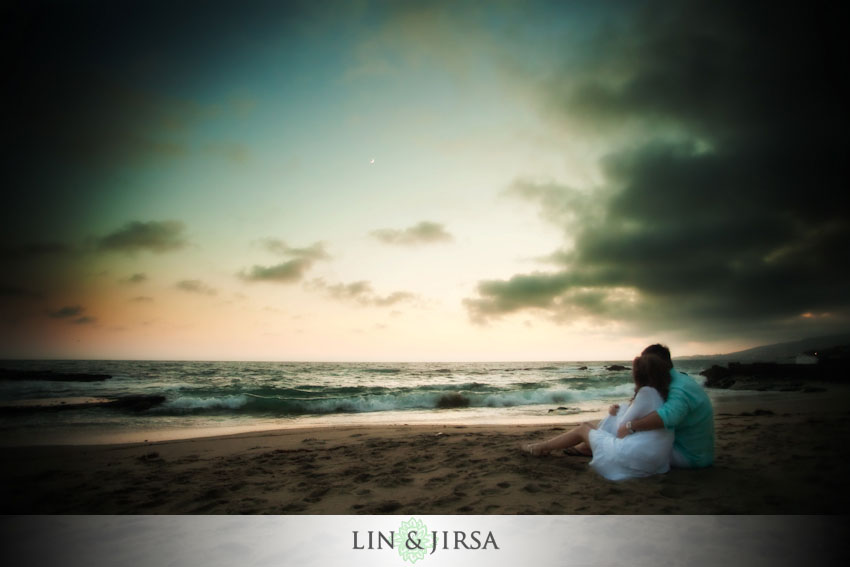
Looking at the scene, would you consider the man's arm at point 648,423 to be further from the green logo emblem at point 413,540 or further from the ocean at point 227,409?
the ocean at point 227,409

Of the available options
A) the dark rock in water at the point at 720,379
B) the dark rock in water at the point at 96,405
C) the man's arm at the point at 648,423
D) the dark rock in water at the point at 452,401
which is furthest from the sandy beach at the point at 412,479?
the dark rock in water at the point at 720,379

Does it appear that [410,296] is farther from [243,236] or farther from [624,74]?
[624,74]

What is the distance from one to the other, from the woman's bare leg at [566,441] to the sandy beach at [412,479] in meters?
0.11

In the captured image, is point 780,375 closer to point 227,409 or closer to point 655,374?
point 655,374

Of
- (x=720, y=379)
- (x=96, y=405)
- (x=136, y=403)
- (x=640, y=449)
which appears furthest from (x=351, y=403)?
(x=720, y=379)

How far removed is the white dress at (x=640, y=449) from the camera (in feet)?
11.9

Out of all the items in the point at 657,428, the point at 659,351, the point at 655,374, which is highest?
the point at 659,351

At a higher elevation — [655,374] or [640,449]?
[655,374]

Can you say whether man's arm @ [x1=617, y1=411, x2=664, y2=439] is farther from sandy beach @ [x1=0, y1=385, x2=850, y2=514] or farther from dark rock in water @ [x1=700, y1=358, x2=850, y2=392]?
dark rock in water @ [x1=700, y1=358, x2=850, y2=392]

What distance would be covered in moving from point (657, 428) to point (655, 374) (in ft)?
1.65

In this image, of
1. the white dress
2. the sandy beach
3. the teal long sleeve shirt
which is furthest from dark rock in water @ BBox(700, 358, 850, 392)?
the white dress

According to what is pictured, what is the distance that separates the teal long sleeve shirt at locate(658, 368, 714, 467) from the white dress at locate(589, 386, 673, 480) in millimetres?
126

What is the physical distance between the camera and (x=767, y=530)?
2.82 metres

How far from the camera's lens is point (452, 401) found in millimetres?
14656
